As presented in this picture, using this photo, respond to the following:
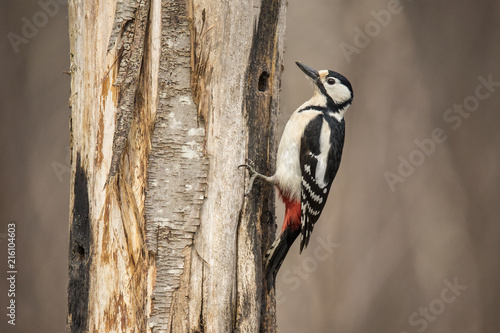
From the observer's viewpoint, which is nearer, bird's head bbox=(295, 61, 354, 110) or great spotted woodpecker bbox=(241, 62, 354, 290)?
great spotted woodpecker bbox=(241, 62, 354, 290)

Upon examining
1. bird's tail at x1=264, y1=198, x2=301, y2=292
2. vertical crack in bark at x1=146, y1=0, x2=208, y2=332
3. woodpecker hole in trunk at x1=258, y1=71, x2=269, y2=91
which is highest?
woodpecker hole in trunk at x1=258, y1=71, x2=269, y2=91

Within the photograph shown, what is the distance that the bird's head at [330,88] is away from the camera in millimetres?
3689

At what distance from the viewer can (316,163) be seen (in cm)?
346

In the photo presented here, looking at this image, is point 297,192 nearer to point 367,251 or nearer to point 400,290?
point 367,251

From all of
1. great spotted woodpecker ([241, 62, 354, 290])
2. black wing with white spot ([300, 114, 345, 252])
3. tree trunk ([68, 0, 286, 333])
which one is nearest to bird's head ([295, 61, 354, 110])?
great spotted woodpecker ([241, 62, 354, 290])

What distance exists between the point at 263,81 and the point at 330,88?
103cm

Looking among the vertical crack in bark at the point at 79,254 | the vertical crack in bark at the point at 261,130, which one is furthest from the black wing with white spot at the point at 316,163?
the vertical crack in bark at the point at 79,254

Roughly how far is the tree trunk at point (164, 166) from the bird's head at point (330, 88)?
3.50 feet

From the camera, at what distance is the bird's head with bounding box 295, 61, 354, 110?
3689 mm

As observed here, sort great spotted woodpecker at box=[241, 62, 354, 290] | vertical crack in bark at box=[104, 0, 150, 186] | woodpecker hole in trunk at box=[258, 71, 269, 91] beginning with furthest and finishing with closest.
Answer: great spotted woodpecker at box=[241, 62, 354, 290] → woodpecker hole in trunk at box=[258, 71, 269, 91] → vertical crack in bark at box=[104, 0, 150, 186]

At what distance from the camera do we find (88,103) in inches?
103

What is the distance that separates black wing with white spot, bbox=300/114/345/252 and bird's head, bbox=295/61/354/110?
190mm

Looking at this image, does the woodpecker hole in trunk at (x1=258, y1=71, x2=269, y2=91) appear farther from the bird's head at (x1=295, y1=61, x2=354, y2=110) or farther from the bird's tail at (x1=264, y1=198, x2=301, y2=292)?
the bird's head at (x1=295, y1=61, x2=354, y2=110)

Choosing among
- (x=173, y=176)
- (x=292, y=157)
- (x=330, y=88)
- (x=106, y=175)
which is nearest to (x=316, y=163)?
(x=292, y=157)
